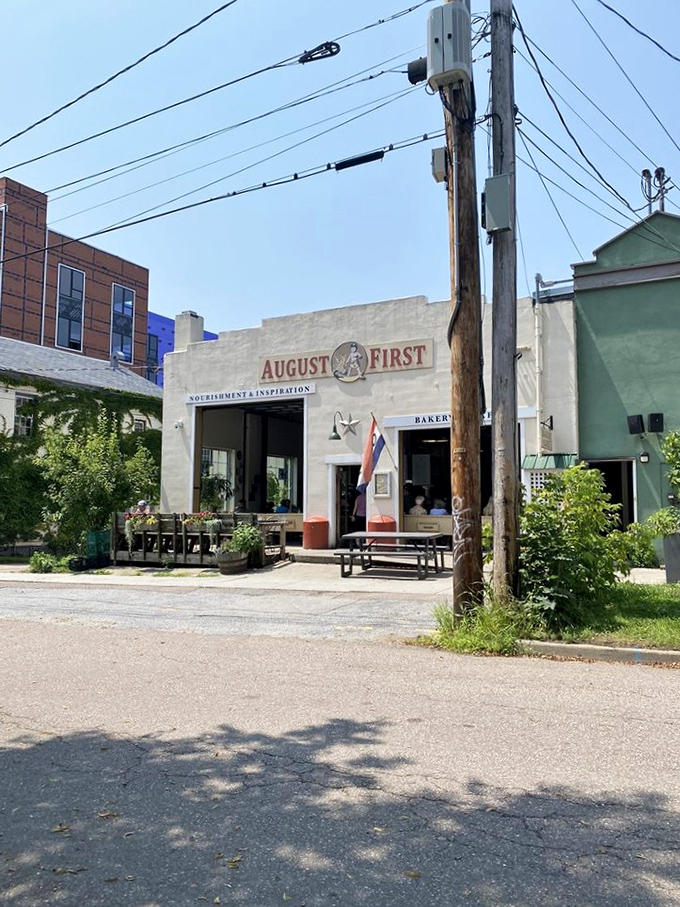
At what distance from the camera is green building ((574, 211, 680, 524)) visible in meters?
15.5

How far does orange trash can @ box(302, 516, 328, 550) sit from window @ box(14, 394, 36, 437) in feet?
40.2

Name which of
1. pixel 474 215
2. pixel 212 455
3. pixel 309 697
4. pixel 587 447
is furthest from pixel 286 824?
pixel 212 455

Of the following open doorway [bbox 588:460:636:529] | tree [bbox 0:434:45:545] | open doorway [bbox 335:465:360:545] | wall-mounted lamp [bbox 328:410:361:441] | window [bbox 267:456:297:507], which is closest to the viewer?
open doorway [bbox 588:460:636:529]

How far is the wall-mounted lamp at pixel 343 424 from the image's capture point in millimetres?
19062

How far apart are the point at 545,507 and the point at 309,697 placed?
4.25 metres

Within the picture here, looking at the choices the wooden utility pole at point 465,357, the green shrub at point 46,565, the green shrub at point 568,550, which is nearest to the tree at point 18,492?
the green shrub at point 46,565

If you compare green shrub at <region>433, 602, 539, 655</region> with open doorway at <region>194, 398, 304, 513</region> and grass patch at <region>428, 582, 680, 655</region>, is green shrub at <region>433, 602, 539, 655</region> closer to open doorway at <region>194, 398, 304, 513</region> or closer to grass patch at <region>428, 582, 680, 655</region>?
grass patch at <region>428, 582, 680, 655</region>

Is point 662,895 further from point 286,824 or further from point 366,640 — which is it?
point 366,640

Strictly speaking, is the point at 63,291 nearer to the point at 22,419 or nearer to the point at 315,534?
the point at 22,419

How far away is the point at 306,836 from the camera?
340 centimetres

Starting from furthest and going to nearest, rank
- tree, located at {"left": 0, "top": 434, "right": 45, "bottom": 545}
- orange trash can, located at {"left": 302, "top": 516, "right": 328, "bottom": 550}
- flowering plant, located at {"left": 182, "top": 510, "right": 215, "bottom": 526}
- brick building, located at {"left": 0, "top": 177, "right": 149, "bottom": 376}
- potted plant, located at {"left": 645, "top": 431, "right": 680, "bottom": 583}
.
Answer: brick building, located at {"left": 0, "top": 177, "right": 149, "bottom": 376} → tree, located at {"left": 0, "top": 434, "right": 45, "bottom": 545} → orange trash can, located at {"left": 302, "top": 516, "right": 328, "bottom": 550} → flowering plant, located at {"left": 182, "top": 510, "right": 215, "bottom": 526} → potted plant, located at {"left": 645, "top": 431, "right": 680, "bottom": 583}

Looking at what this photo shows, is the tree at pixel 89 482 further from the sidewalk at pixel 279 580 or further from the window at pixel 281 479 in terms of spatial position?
the window at pixel 281 479

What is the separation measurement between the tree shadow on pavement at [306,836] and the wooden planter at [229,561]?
37.2 feet

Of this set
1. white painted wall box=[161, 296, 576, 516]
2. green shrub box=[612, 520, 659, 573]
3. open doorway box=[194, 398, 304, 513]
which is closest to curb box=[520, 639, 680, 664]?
green shrub box=[612, 520, 659, 573]
